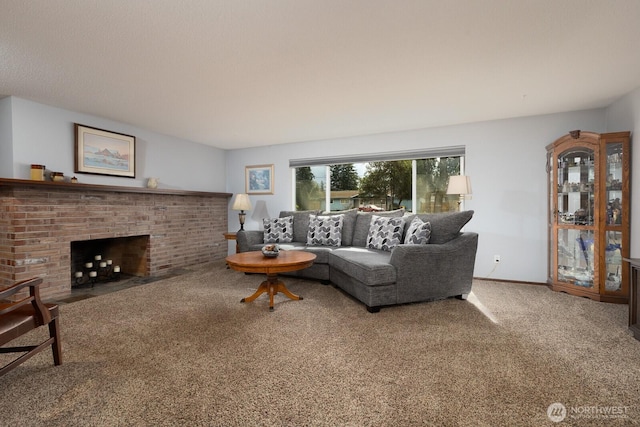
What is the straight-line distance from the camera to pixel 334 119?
13.3 feet

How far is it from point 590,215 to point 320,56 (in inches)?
132

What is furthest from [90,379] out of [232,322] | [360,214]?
[360,214]

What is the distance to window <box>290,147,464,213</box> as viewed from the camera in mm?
4566

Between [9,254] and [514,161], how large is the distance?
6019 mm

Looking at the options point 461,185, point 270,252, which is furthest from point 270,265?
point 461,185

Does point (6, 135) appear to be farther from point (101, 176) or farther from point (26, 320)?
point (26, 320)

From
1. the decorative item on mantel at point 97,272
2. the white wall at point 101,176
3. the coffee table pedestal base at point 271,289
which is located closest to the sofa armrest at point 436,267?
the coffee table pedestal base at point 271,289

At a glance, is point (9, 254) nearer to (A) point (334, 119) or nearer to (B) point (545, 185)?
(A) point (334, 119)

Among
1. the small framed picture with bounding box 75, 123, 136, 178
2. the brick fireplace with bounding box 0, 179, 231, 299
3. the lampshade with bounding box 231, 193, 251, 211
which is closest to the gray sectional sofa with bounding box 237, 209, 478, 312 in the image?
the lampshade with bounding box 231, 193, 251, 211

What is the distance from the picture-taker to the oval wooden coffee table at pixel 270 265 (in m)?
2.84

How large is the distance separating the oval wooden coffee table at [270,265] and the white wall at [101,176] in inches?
98.7

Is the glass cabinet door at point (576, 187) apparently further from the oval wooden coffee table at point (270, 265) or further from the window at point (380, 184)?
the oval wooden coffee table at point (270, 265)

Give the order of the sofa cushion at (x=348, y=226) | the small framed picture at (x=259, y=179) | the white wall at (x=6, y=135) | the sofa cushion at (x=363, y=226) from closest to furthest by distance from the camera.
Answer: the white wall at (x=6, y=135)
the sofa cushion at (x=363, y=226)
the sofa cushion at (x=348, y=226)
the small framed picture at (x=259, y=179)

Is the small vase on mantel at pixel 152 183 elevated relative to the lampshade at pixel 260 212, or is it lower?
elevated
